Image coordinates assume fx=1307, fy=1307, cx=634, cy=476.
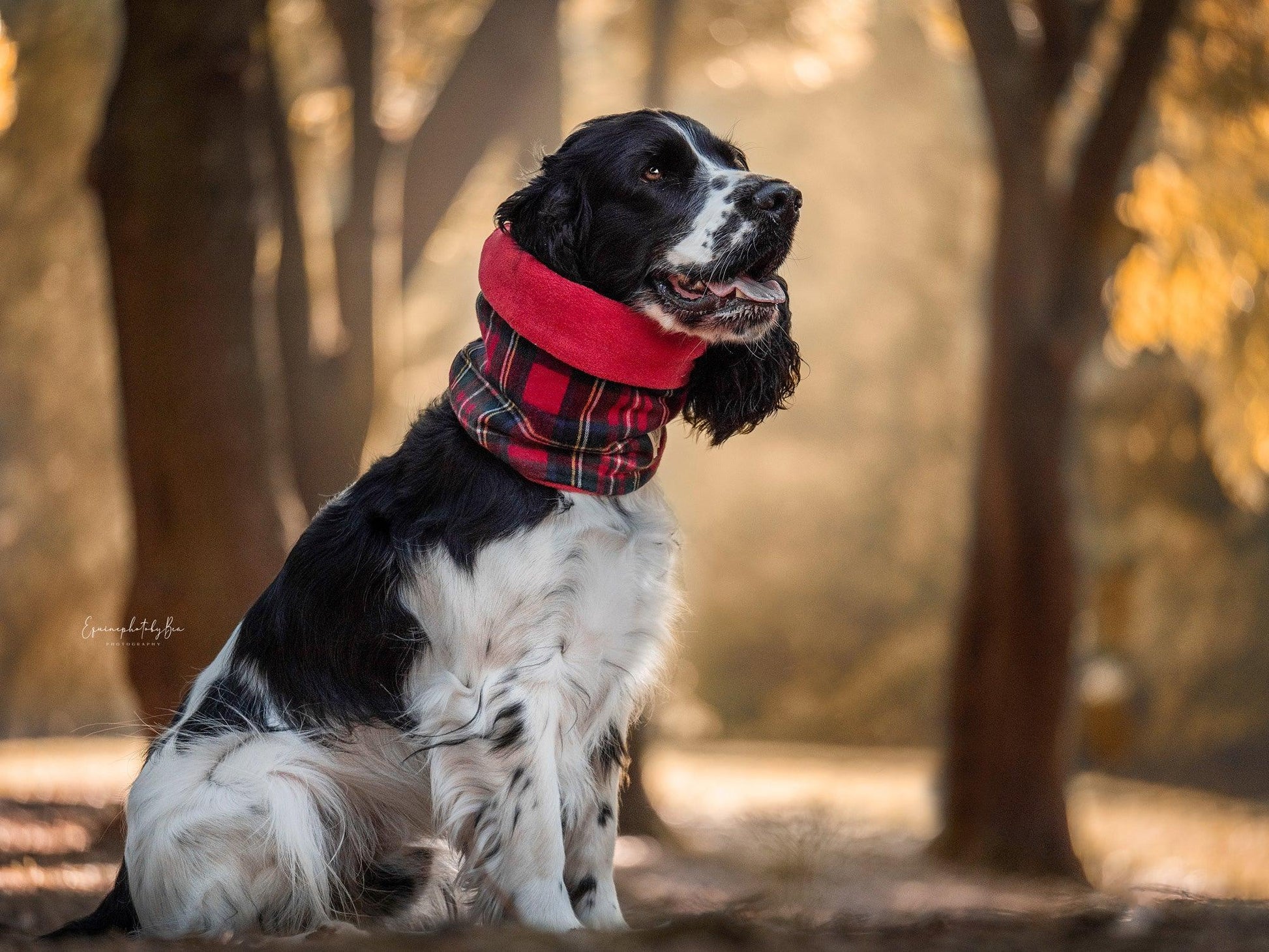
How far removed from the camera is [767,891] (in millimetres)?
4551

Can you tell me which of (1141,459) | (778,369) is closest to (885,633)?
(1141,459)

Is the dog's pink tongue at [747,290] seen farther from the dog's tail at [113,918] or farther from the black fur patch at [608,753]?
the dog's tail at [113,918]

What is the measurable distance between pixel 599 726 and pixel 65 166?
27.9 feet

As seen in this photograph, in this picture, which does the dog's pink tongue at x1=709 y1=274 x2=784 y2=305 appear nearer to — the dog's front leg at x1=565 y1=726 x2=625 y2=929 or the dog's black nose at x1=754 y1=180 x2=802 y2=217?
the dog's black nose at x1=754 y1=180 x2=802 y2=217

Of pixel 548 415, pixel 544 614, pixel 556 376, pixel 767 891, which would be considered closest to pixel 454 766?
pixel 544 614

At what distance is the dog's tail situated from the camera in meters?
3.22

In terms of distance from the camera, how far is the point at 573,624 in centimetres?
314

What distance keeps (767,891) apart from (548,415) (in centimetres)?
220

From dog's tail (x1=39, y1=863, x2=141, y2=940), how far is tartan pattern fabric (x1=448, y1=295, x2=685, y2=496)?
54.9 inches

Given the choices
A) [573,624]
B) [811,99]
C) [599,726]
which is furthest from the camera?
[811,99]

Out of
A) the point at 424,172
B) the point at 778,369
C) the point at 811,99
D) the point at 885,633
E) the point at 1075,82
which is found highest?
the point at 811,99

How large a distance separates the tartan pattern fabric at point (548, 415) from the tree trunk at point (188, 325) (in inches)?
93.2

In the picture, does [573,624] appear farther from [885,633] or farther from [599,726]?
[885,633]

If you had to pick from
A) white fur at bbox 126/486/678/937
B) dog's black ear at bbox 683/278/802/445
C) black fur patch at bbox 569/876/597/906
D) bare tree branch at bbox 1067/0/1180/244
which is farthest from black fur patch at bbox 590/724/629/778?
bare tree branch at bbox 1067/0/1180/244
